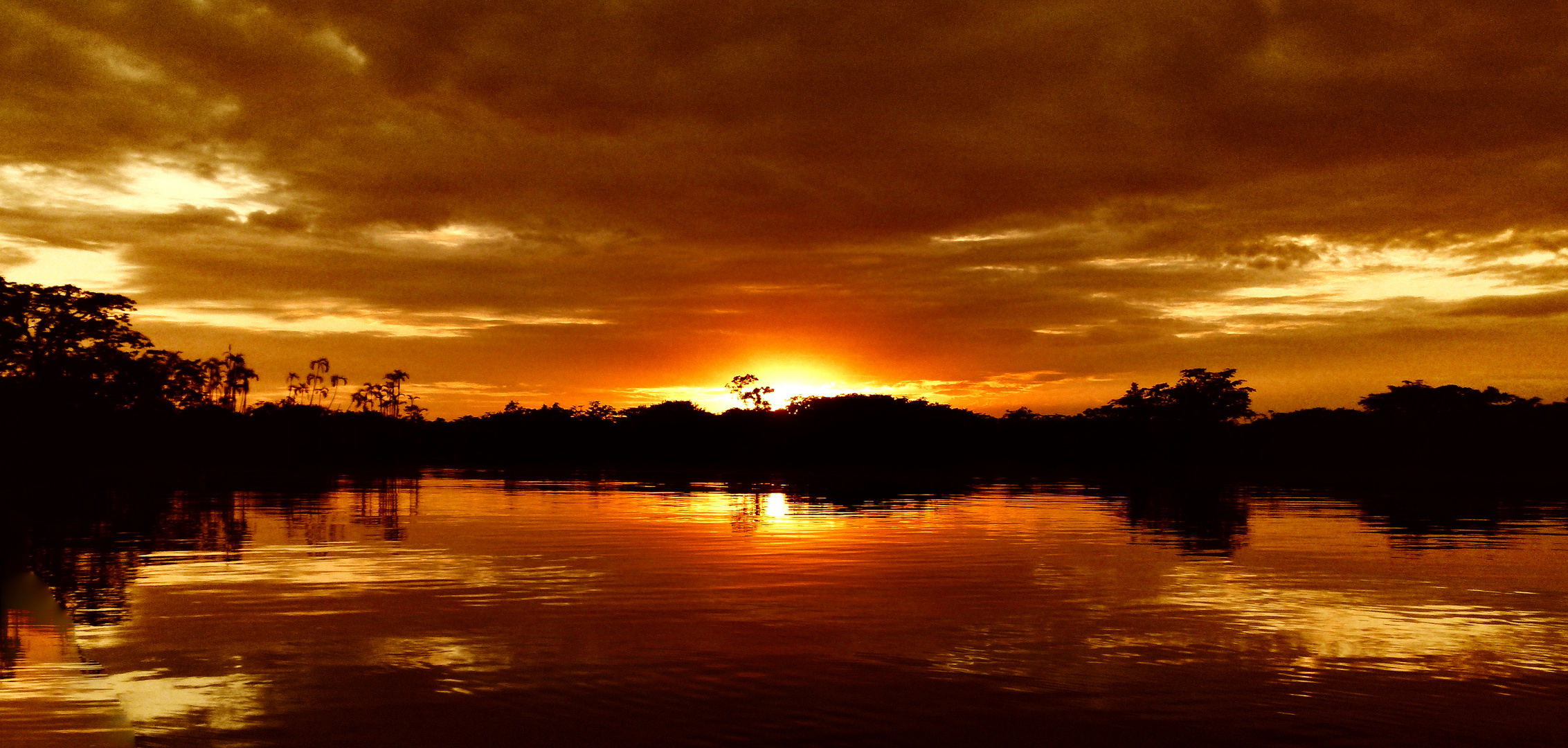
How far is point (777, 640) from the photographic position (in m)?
16.0

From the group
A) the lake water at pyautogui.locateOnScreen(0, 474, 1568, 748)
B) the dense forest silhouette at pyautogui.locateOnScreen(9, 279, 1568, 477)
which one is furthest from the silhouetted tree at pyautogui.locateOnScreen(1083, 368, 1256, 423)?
the lake water at pyautogui.locateOnScreen(0, 474, 1568, 748)

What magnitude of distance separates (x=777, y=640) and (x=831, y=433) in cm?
11868

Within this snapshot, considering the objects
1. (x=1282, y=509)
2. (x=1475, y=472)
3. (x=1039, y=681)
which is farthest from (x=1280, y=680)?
(x=1475, y=472)

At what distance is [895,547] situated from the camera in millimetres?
29203

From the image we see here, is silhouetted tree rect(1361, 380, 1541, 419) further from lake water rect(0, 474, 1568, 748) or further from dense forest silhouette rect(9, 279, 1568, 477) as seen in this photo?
lake water rect(0, 474, 1568, 748)

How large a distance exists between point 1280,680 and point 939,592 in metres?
7.96

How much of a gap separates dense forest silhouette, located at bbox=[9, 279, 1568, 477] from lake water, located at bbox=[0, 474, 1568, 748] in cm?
7248

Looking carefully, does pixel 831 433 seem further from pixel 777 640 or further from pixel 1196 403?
pixel 777 640

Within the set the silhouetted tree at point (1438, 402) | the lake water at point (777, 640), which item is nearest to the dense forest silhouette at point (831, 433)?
the silhouetted tree at point (1438, 402)

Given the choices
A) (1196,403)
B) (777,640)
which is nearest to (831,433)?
(1196,403)

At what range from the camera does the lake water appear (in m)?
11.5

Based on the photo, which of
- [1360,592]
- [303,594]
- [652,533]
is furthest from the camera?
[652,533]

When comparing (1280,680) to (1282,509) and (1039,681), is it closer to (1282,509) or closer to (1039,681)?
(1039,681)

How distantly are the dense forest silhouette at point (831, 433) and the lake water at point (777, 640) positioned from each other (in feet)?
238
